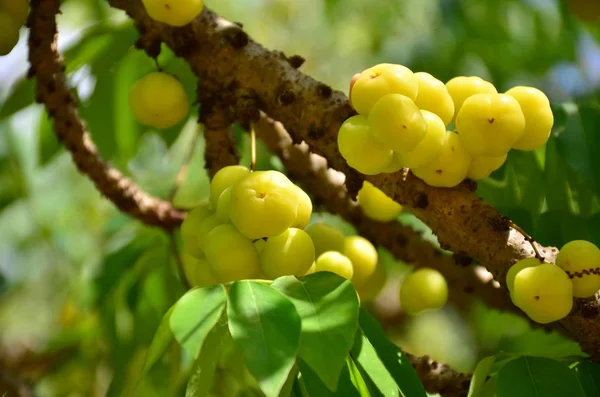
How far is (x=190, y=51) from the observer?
1240 mm

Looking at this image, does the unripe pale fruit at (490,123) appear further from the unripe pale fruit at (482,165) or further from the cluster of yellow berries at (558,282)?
the cluster of yellow berries at (558,282)

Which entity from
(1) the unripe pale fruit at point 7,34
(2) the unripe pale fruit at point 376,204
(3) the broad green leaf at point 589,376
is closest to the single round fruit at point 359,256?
(2) the unripe pale fruit at point 376,204

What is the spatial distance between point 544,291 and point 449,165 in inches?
8.6

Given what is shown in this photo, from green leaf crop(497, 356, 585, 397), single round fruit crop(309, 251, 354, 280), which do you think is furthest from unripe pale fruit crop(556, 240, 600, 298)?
single round fruit crop(309, 251, 354, 280)

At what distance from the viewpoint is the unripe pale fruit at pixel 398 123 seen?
0.89 m

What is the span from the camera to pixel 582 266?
90 cm

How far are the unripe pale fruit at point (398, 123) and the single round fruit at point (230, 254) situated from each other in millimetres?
246

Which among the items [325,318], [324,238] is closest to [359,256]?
[324,238]

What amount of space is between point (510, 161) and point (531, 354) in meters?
0.44

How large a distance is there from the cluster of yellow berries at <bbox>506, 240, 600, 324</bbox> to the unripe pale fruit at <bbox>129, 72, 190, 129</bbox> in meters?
0.68

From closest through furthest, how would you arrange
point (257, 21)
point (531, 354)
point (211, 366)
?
point (211, 366), point (531, 354), point (257, 21)

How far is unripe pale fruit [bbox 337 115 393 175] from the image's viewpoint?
939mm

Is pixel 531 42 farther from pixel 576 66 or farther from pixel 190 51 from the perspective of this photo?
pixel 190 51

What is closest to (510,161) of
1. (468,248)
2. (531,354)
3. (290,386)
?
(468,248)
